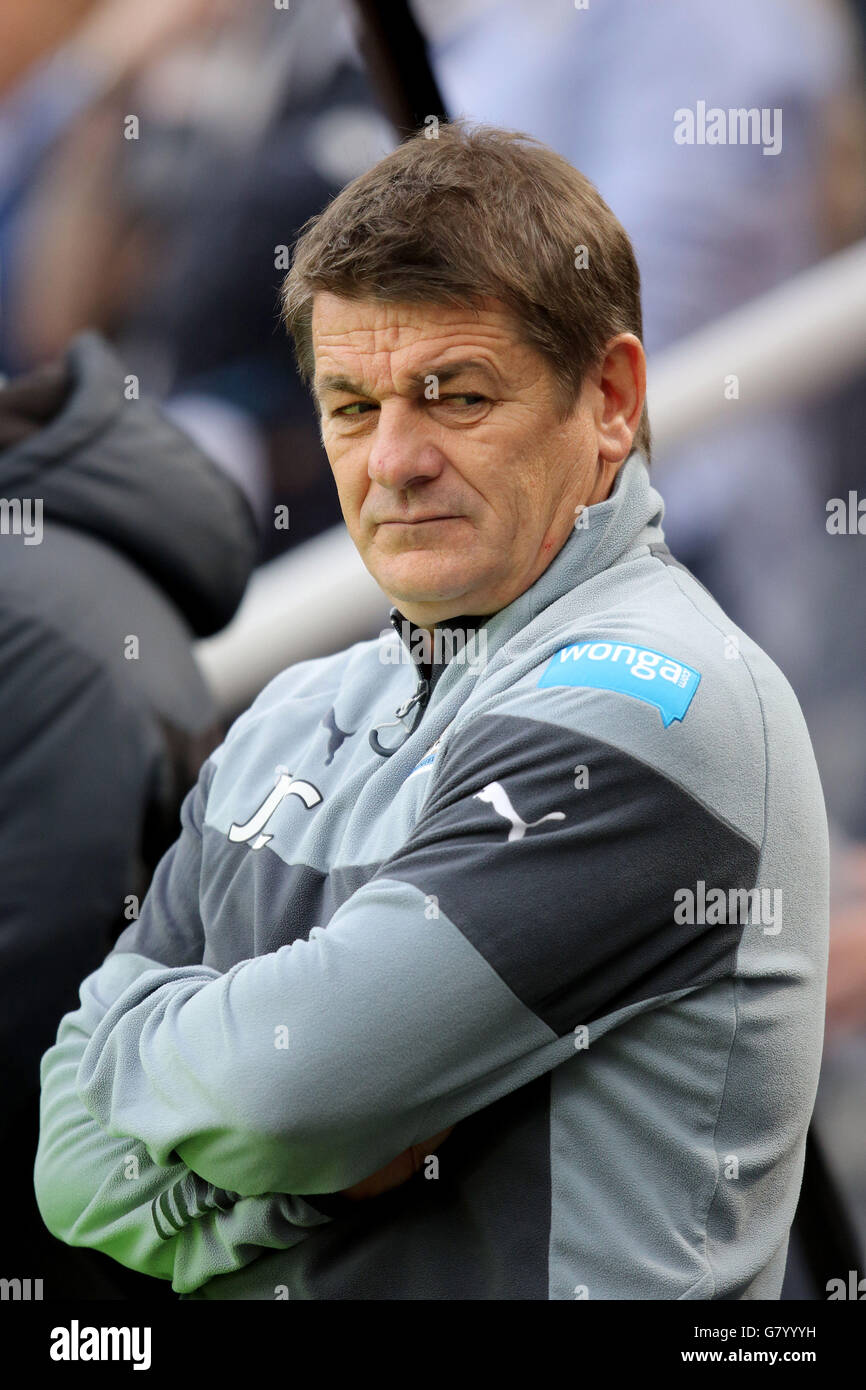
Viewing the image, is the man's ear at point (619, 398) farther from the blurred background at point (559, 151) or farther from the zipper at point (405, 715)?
the blurred background at point (559, 151)

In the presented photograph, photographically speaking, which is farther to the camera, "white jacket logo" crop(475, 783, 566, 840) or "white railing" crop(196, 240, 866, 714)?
"white railing" crop(196, 240, 866, 714)

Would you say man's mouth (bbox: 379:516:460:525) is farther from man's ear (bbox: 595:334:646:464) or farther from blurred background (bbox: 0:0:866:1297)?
blurred background (bbox: 0:0:866:1297)

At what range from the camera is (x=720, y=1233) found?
3.11ft

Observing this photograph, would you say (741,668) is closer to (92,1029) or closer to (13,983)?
(92,1029)

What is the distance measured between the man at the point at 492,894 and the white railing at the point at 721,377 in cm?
83

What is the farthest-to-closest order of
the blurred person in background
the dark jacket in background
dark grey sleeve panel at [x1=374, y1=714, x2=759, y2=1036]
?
the blurred person in background, the dark jacket in background, dark grey sleeve panel at [x1=374, y1=714, x2=759, y2=1036]

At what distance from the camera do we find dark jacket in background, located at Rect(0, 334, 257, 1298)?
176 cm

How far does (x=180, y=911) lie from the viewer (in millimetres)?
1213

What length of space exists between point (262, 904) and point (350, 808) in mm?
101

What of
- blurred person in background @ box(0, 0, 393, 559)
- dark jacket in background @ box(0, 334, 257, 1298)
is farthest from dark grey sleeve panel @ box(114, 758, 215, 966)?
blurred person in background @ box(0, 0, 393, 559)

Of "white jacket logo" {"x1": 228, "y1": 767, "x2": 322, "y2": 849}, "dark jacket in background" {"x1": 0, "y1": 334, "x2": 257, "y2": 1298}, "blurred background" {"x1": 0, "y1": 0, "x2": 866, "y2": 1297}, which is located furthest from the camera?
"blurred background" {"x1": 0, "y1": 0, "x2": 866, "y2": 1297}

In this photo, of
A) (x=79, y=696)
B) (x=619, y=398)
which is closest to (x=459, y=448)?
(x=619, y=398)

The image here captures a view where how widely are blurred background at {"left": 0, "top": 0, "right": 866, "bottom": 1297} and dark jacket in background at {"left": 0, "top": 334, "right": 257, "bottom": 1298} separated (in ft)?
0.08

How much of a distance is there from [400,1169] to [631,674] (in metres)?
0.37
